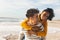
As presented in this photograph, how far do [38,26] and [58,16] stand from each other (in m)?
0.30

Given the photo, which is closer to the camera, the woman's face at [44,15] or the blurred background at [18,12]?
the woman's face at [44,15]

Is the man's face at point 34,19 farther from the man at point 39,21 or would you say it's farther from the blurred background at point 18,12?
the blurred background at point 18,12

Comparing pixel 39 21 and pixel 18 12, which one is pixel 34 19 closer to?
pixel 39 21

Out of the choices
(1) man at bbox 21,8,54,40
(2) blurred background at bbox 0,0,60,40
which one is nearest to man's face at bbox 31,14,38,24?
(1) man at bbox 21,8,54,40

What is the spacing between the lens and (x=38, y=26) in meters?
1.29

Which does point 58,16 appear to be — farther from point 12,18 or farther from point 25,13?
point 12,18

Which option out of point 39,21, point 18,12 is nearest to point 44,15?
point 39,21

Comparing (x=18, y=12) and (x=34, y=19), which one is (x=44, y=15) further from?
(x=18, y=12)

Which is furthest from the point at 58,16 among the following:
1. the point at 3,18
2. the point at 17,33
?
the point at 3,18

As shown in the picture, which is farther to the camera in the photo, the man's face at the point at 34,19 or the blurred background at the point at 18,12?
the blurred background at the point at 18,12

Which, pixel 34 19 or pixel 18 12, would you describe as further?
pixel 18 12

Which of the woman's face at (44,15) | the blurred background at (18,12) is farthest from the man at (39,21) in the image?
the blurred background at (18,12)

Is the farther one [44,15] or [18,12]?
[18,12]

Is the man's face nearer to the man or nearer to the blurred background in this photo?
the man
